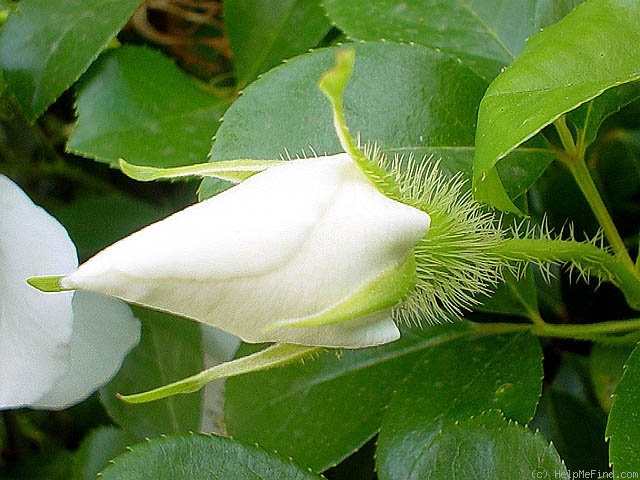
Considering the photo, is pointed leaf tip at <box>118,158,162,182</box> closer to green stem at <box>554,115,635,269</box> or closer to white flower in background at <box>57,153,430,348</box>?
white flower in background at <box>57,153,430,348</box>

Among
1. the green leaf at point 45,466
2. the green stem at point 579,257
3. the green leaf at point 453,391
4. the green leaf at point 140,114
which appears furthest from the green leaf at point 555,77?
the green leaf at point 45,466

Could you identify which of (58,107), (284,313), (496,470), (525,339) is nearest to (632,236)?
(525,339)

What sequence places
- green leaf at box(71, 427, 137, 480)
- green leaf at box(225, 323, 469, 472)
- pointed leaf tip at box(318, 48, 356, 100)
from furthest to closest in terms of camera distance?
green leaf at box(71, 427, 137, 480) → green leaf at box(225, 323, 469, 472) → pointed leaf tip at box(318, 48, 356, 100)

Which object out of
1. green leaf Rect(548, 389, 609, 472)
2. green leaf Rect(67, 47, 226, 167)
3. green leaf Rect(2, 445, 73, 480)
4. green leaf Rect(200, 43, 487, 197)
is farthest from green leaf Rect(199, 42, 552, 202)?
green leaf Rect(2, 445, 73, 480)

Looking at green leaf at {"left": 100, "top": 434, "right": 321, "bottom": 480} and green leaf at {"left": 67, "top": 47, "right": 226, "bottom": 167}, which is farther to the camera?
green leaf at {"left": 67, "top": 47, "right": 226, "bottom": 167}

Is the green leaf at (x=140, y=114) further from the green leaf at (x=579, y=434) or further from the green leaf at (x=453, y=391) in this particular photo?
the green leaf at (x=579, y=434)

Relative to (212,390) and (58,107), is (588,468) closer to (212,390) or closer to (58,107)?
(212,390)

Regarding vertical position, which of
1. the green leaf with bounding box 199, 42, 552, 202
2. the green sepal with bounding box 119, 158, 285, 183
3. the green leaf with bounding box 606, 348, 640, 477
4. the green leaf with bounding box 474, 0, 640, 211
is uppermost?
the green leaf with bounding box 474, 0, 640, 211
